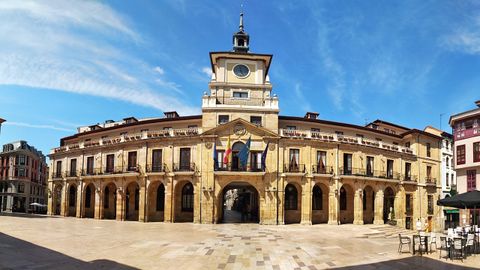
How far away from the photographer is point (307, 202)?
37875 mm

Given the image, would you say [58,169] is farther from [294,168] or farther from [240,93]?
[294,168]

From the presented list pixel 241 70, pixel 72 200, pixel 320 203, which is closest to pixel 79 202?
pixel 72 200

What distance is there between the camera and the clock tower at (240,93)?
3847cm

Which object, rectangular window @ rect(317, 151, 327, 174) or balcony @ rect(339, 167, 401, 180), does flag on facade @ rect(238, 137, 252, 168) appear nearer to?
rectangular window @ rect(317, 151, 327, 174)

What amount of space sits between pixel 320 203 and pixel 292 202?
356 centimetres

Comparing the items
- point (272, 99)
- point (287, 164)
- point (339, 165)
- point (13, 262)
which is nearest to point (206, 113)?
point (272, 99)

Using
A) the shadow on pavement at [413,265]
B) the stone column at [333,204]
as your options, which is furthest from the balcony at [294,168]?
the shadow on pavement at [413,265]

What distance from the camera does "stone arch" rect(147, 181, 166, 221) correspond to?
4009 cm

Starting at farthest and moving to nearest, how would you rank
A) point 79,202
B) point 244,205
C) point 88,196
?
point 244,205, point 88,196, point 79,202

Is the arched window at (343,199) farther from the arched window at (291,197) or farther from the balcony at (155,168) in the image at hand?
the balcony at (155,168)

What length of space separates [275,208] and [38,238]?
2214cm

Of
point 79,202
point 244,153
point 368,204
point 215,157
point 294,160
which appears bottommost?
point 79,202

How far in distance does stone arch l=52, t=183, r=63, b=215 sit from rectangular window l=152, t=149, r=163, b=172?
18.6 metres

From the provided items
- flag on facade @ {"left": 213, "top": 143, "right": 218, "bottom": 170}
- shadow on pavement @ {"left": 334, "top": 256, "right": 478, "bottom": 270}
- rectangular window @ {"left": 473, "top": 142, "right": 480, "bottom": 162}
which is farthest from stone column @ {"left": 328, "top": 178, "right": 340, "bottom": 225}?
shadow on pavement @ {"left": 334, "top": 256, "right": 478, "bottom": 270}
